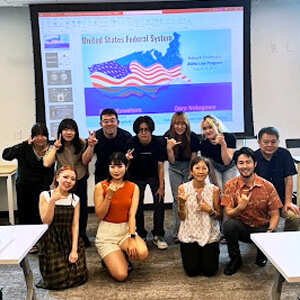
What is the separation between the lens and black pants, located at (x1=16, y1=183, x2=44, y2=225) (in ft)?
11.2

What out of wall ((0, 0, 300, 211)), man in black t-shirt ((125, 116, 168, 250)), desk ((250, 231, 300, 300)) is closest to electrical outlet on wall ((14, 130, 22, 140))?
wall ((0, 0, 300, 211))

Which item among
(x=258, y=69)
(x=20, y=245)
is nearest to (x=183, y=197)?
(x=20, y=245)

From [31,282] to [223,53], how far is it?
3.08 metres

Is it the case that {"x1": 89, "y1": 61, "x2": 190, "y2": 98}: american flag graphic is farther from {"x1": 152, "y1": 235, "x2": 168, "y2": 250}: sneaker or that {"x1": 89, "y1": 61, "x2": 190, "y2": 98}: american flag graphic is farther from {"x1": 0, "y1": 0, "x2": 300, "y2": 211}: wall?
{"x1": 152, "y1": 235, "x2": 168, "y2": 250}: sneaker

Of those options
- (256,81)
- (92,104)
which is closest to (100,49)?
(92,104)

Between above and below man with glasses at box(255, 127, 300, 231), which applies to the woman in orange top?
below

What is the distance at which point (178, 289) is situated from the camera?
2.70 m

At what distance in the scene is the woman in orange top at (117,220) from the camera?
9.36 feet

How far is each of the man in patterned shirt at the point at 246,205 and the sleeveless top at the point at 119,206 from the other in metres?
0.71

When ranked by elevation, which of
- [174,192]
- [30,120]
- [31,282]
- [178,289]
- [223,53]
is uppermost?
[223,53]

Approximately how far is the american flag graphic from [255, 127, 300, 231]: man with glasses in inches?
58.5

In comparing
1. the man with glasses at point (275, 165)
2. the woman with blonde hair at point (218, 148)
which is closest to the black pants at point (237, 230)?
the man with glasses at point (275, 165)

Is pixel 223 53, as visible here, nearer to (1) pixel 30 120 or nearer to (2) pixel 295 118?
(2) pixel 295 118

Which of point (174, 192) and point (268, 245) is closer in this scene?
point (268, 245)
